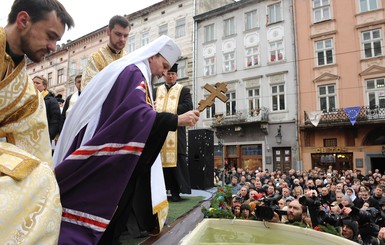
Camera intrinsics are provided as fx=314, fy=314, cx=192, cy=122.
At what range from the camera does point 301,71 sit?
20375mm

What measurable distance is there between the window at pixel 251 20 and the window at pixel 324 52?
490 cm

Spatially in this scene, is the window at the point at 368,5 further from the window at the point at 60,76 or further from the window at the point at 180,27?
the window at the point at 60,76

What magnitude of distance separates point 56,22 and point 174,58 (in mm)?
1311

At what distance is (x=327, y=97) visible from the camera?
1953 cm

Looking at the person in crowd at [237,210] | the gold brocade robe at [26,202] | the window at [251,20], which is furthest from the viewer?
the window at [251,20]

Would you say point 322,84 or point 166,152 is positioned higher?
point 322,84

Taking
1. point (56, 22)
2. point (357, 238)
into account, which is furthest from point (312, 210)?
point (56, 22)

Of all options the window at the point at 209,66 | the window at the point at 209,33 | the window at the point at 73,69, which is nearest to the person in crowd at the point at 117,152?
the window at the point at 209,66

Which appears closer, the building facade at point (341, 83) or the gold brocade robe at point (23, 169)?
the gold brocade robe at point (23, 169)

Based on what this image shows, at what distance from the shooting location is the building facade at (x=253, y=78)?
20594 mm

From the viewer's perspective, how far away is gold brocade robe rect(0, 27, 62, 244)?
120 cm

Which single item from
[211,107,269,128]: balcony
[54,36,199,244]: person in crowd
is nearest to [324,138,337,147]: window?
[211,107,269,128]: balcony

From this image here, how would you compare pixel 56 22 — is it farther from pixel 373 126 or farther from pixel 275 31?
pixel 275 31

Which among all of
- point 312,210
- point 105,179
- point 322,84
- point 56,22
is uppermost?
point 322,84
